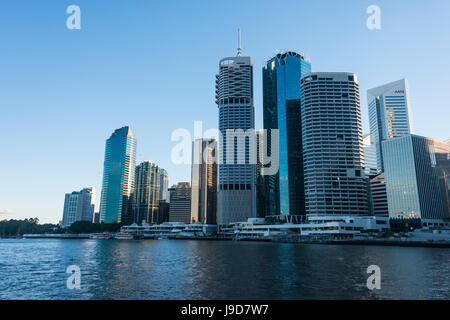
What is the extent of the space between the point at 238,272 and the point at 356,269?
24.9 metres
